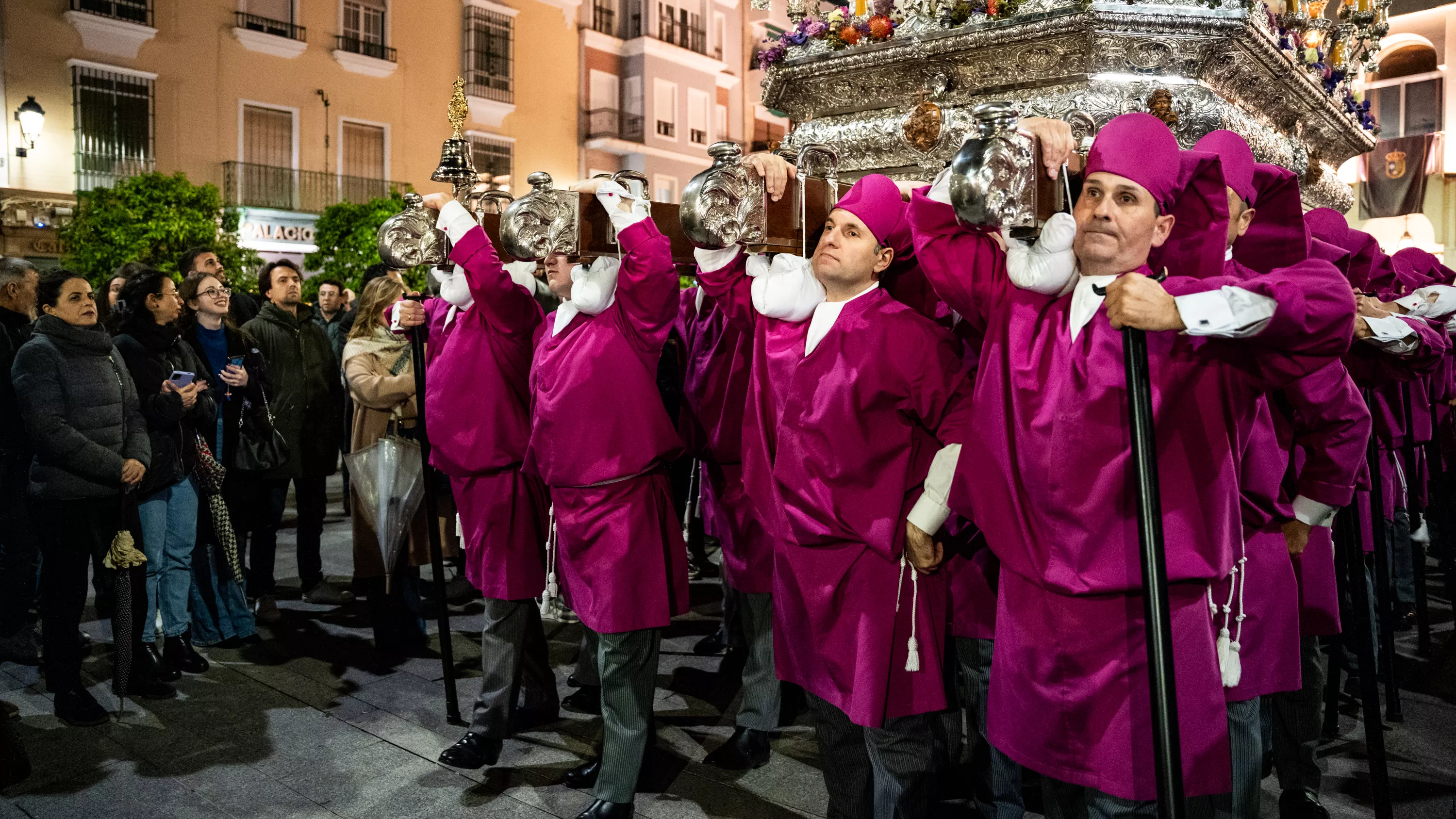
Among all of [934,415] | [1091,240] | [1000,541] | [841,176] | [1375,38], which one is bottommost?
[1000,541]

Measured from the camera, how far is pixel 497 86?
2256 centimetres

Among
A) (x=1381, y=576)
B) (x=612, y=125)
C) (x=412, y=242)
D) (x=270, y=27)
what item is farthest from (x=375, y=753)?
(x=612, y=125)

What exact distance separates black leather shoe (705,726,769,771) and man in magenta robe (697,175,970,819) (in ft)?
3.13

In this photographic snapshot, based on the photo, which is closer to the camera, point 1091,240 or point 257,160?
point 1091,240

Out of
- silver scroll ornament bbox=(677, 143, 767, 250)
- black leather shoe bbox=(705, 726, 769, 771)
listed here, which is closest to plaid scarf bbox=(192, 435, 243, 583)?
black leather shoe bbox=(705, 726, 769, 771)

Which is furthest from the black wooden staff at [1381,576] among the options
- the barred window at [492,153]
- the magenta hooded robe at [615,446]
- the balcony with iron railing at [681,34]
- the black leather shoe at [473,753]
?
the balcony with iron railing at [681,34]

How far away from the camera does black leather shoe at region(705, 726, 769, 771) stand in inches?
147

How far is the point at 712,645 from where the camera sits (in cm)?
514

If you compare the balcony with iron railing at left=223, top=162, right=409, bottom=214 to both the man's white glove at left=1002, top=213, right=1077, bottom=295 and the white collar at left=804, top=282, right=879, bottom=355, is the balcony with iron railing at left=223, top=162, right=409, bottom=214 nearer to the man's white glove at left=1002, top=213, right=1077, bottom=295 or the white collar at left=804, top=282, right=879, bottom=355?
the white collar at left=804, top=282, right=879, bottom=355

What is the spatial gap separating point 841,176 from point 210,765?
3335 millimetres

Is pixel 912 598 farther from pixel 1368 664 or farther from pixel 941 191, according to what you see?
pixel 1368 664

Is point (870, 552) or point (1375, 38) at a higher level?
point (1375, 38)

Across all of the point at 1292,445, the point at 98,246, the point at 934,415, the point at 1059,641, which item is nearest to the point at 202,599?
the point at 934,415

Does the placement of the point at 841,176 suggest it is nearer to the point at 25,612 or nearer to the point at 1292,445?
the point at 1292,445
